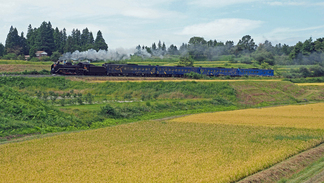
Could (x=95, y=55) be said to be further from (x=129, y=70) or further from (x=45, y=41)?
(x=45, y=41)

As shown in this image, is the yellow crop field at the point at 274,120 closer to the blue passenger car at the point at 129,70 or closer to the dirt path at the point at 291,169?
the dirt path at the point at 291,169

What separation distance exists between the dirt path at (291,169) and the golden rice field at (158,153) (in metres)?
0.36

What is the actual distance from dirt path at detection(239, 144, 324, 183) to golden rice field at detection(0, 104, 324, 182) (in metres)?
0.36

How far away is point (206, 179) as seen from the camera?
39.4 feet

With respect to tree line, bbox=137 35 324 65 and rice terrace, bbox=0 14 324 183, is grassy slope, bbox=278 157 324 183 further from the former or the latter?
tree line, bbox=137 35 324 65

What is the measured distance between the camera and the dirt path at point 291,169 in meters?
12.7

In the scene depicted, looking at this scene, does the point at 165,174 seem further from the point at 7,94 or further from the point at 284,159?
the point at 7,94

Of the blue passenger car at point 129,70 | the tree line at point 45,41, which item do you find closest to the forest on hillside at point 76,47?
the tree line at point 45,41

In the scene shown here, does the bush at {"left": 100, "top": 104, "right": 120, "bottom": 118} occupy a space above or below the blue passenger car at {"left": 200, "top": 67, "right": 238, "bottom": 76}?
below

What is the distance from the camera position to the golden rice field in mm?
12750

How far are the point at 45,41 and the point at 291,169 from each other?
104280mm

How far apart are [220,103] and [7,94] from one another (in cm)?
2593

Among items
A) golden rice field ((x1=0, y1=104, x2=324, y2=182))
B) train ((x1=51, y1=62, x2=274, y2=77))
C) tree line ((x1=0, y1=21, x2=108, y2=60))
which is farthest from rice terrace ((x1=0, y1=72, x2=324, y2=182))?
tree line ((x1=0, y1=21, x2=108, y2=60))

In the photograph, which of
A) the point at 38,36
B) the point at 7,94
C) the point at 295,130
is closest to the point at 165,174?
the point at 295,130
